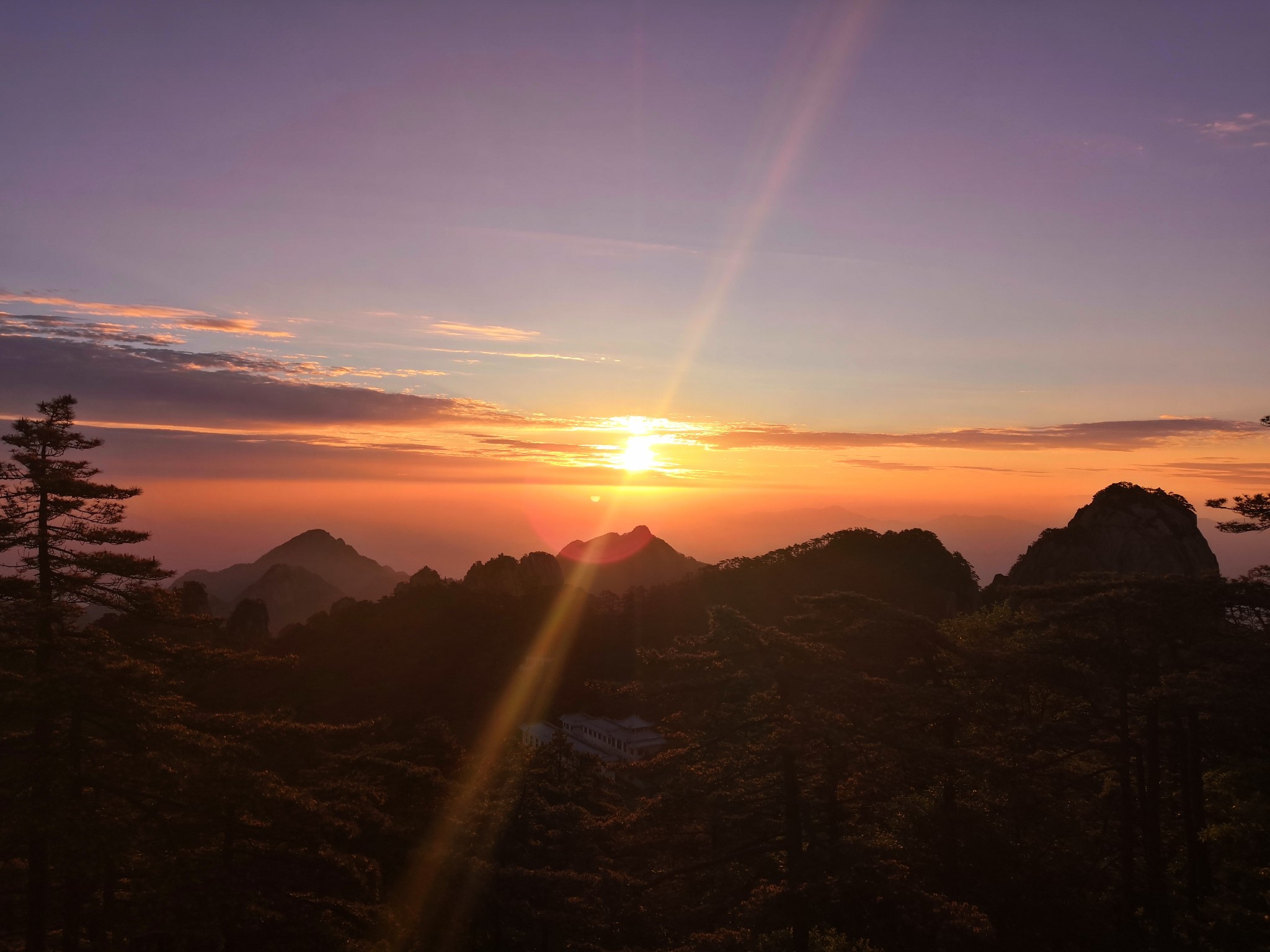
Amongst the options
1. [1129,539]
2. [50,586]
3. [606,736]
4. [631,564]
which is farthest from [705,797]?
[631,564]

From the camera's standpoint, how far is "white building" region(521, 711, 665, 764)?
40.7 metres

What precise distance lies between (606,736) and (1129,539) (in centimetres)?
4113

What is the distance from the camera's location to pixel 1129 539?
55562 mm

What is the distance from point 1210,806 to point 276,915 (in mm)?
26465

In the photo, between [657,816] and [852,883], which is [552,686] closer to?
[657,816]

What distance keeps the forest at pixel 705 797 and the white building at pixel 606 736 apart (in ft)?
54.5

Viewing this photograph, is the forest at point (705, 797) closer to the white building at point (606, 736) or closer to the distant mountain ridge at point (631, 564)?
the white building at point (606, 736)

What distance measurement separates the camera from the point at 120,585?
18047 mm

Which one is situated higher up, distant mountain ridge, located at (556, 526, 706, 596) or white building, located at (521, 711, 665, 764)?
distant mountain ridge, located at (556, 526, 706, 596)

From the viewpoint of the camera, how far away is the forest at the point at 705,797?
15.5 meters

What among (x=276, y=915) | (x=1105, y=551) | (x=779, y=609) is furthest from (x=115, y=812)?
(x=1105, y=551)

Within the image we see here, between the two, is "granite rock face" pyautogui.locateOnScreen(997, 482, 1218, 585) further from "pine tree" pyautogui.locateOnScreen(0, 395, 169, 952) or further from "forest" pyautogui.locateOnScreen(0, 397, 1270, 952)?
"pine tree" pyautogui.locateOnScreen(0, 395, 169, 952)

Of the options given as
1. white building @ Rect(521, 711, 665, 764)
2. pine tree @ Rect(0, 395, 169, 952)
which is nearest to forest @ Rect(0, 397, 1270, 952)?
pine tree @ Rect(0, 395, 169, 952)

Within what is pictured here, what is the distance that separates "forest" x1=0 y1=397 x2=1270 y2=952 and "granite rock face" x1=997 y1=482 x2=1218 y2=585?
35.9 m
